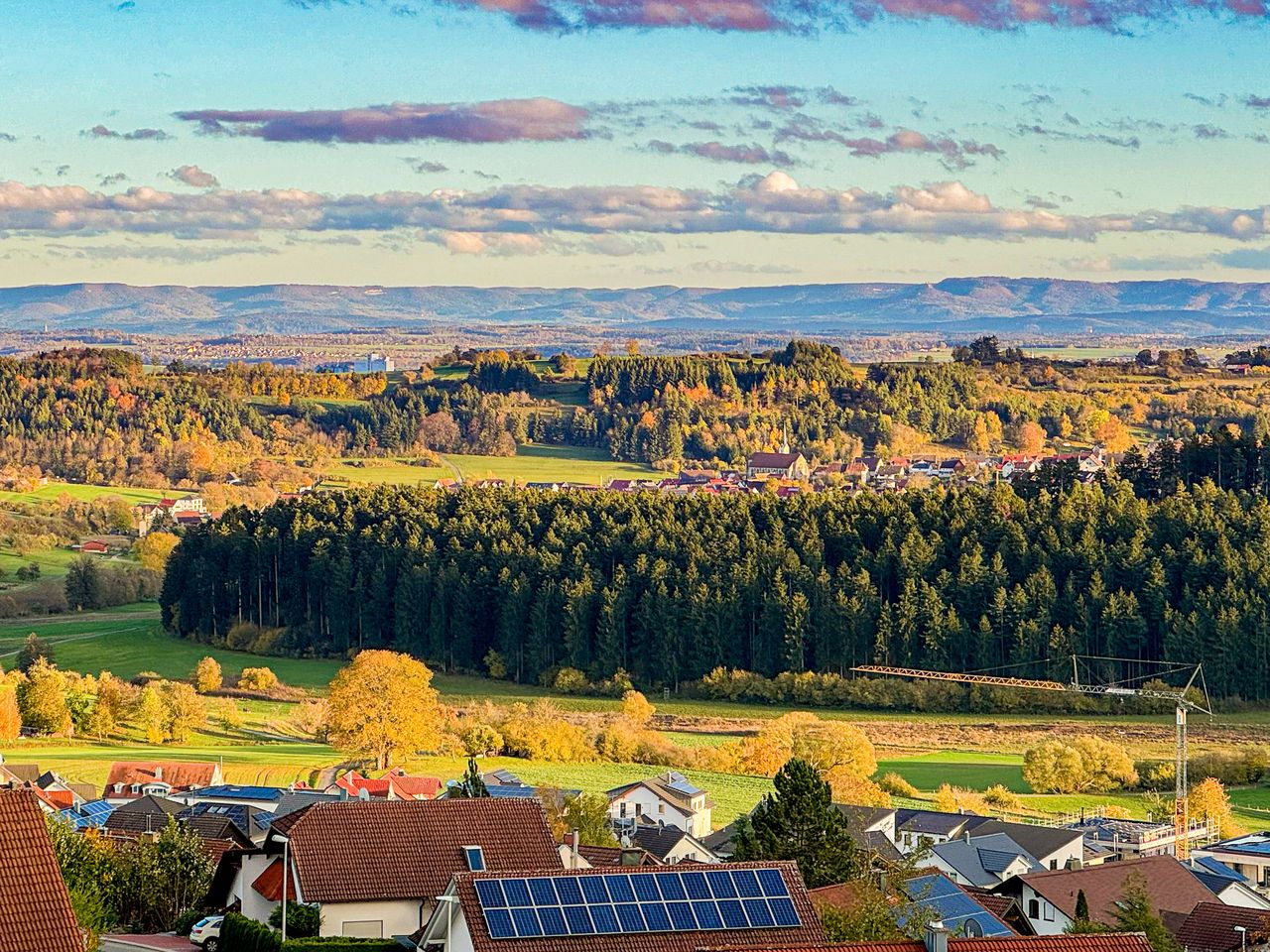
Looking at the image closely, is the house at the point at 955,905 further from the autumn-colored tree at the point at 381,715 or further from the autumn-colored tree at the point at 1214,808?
the autumn-colored tree at the point at 381,715

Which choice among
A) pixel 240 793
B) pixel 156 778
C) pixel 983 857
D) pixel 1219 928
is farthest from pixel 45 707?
pixel 1219 928

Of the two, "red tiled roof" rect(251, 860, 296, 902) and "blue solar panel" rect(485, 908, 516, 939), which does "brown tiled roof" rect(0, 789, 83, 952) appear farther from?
"red tiled roof" rect(251, 860, 296, 902)

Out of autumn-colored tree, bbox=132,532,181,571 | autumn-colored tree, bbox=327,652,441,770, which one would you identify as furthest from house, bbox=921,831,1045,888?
autumn-colored tree, bbox=132,532,181,571

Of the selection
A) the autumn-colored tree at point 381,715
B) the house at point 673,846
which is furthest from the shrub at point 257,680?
the house at point 673,846

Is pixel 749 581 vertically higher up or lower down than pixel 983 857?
lower down

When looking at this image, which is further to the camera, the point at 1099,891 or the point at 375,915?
the point at 1099,891

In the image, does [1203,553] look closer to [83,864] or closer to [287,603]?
A: [287,603]

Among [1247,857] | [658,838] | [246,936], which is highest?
[246,936]

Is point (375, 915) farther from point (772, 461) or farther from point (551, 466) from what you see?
point (551, 466)
